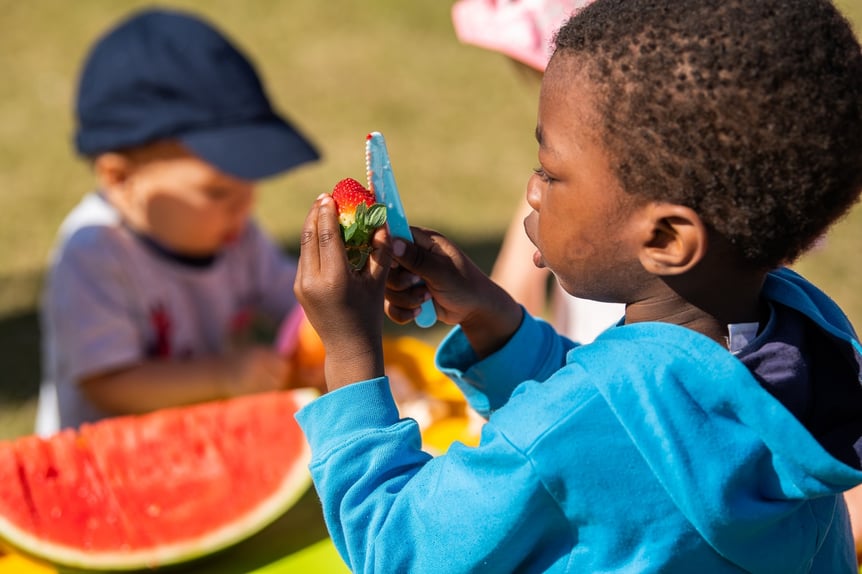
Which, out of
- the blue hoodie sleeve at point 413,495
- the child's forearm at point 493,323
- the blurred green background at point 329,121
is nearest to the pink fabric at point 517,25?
the child's forearm at point 493,323

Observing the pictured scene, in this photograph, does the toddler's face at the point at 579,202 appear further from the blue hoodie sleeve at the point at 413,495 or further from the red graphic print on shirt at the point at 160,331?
the red graphic print on shirt at the point at 160,331

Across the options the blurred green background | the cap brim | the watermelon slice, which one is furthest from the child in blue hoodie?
the blurred green background

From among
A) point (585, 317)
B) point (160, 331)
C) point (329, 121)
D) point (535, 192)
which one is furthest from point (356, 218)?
point (329, 121)

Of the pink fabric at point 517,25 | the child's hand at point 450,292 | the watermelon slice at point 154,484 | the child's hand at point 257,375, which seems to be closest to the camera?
the child's hand at point 450,292

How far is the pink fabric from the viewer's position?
197 cm

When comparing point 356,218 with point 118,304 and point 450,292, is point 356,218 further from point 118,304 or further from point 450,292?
point 118,304

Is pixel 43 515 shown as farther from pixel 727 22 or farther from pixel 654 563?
pixel 727 22

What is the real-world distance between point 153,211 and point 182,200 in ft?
0.31

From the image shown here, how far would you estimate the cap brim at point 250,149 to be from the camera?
8.66ft

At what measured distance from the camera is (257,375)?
8.96ft

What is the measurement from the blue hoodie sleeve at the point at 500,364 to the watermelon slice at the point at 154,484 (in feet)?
1.99

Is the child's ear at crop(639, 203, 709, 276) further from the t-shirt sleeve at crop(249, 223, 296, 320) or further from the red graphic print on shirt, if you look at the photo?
the t-shirt sleeve at crop(249, 223, 296, 320)

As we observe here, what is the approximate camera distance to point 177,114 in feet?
8.62

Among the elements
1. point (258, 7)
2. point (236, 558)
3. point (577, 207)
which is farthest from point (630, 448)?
point (258, 7)
